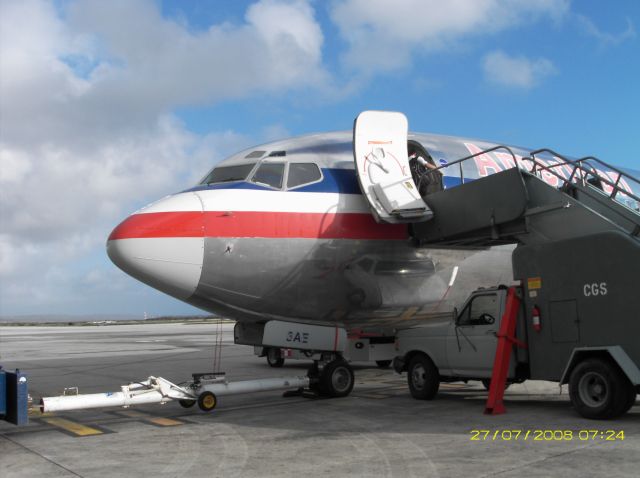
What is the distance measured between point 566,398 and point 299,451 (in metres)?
6.10

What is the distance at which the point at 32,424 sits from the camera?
10.0 metres

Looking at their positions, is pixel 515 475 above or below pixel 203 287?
below

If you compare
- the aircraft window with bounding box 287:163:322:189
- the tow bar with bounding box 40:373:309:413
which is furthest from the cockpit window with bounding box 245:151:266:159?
the tow bar with bounding box 40:373:309:413

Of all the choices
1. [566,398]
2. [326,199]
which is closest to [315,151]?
[326,199]

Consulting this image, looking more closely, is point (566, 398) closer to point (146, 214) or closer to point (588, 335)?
point (588, 335)

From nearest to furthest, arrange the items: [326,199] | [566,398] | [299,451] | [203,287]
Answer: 1. [299,451]
2. [203,287]
3. [326,199]
4. [566,398]

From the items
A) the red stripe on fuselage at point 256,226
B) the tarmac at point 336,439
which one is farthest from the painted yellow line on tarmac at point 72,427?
the red stripe on fuselage at point 256,226

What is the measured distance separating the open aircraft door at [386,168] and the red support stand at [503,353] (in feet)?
6.27

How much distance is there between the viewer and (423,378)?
38.3 feet

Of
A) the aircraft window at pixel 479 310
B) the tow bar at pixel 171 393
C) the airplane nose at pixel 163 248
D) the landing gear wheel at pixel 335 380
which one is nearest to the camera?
the tow bar at pixel 171 393

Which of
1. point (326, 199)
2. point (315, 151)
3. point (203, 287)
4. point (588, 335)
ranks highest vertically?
point (315, 151)

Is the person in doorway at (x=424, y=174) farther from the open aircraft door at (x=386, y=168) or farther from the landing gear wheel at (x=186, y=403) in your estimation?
the landing gear wheel at (x=186, y=403)

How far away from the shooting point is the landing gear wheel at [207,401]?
1049cm

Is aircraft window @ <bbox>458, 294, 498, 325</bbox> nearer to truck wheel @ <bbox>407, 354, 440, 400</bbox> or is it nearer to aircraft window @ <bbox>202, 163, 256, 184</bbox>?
truck wheel @ <bbox>407, 354, 440, 400</bbox>
